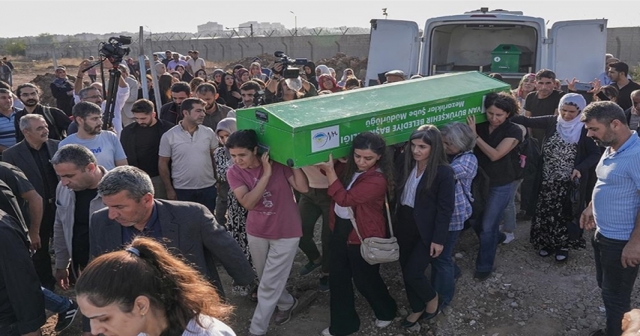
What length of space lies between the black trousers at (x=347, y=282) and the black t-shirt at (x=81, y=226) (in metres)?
1.72

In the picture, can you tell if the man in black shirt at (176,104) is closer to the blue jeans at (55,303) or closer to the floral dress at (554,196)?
the blue jeans at (55,303)

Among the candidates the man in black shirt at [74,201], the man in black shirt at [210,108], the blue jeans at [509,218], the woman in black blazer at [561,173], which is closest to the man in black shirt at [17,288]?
the man in black shirt at [74,201]

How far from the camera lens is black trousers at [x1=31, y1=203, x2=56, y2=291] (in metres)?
4.51

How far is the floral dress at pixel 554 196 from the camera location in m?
4.49

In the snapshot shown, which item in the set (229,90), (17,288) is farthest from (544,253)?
(229,90)

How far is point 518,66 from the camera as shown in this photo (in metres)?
8.08

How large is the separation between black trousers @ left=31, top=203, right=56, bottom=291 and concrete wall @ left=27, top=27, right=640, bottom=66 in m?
14.0

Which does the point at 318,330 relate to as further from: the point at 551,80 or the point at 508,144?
the point at 551,80

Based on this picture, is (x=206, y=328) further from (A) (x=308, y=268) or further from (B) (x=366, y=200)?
(A) (x=308, y=268)

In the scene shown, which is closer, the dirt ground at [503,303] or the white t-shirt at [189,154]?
the dirt ground at [503,303]

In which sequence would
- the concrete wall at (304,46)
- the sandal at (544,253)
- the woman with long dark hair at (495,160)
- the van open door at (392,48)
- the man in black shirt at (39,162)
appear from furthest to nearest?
the concrete wall at (304,46)
the van open door at (392,48)
the sandal at (544,253)
the man in black shirt at (39,162)
the woman with long dark hair at (495,160)

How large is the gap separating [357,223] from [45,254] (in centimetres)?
280

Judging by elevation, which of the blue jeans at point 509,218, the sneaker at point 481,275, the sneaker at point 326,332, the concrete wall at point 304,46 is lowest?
the sneaker at point 326,332

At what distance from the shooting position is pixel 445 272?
403 centimetres
